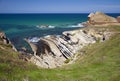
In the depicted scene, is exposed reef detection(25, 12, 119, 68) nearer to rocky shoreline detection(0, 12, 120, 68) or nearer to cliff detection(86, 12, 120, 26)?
rocky shoreline detection(0, 12, 120, 68)

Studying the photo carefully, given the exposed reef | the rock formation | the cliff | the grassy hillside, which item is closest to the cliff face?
the exposed reef

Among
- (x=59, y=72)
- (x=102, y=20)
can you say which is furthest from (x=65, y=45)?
(x=102, y=20)

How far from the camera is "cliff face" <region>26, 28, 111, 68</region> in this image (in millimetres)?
59969

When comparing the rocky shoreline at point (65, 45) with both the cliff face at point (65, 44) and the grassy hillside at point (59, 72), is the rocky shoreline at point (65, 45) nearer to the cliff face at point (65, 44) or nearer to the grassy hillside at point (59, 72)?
the cliff face at point (65, 44)

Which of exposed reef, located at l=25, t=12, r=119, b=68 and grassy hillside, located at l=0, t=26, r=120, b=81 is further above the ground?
grassy hillside, located at l=0, t=26, r=120, b=81

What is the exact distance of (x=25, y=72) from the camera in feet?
93.5

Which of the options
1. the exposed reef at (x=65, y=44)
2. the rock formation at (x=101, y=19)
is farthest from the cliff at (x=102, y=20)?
the exposed reef at (x=65, y=44)

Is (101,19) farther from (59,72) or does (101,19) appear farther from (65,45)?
(59,72)

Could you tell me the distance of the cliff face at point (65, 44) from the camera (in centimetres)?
5997

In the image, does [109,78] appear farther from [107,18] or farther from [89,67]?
[107,18]

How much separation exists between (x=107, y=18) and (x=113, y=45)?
2098 inches

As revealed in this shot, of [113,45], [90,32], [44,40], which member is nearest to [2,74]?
[113,45]

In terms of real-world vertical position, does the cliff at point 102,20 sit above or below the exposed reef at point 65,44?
above

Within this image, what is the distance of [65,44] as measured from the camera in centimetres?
6391
